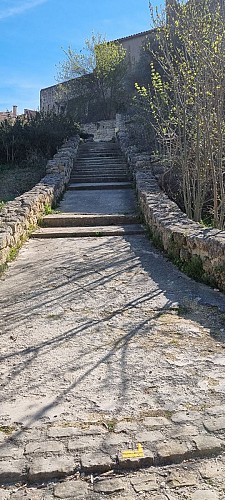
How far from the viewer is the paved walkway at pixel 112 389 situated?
1821mm

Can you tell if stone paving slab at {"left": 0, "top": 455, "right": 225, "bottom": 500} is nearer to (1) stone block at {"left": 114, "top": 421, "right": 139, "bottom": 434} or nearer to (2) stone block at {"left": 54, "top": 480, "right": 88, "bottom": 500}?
(2) stone block at {"left": 54, "top": 480, "right": 88, "bottom": 500}

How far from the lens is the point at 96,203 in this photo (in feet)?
29.5

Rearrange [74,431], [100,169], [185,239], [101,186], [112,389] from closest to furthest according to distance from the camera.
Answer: [74,431] → [112,389] → [185,239] → [101,186] → [100,169]

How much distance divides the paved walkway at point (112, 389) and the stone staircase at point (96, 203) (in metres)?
2.54

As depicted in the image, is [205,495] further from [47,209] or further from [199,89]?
[47,209]

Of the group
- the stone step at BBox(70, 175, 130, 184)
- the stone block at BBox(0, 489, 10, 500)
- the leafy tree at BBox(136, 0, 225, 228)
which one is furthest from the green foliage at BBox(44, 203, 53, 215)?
the stone block at BBox(0, 489, 10, 500)

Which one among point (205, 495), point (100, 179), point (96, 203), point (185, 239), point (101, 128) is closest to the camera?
point (205, 495)

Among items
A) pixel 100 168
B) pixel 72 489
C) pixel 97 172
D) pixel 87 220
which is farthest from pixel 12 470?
pixel 100 168

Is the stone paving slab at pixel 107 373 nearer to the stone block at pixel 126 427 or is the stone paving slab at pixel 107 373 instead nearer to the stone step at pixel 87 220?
the stone block at pixel 126 427

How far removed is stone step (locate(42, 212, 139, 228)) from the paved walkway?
3.04m

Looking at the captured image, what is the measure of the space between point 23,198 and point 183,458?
20.1ft

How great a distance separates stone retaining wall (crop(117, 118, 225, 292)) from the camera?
4.20 m

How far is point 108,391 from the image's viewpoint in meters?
2.43

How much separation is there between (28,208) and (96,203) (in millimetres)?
2460
